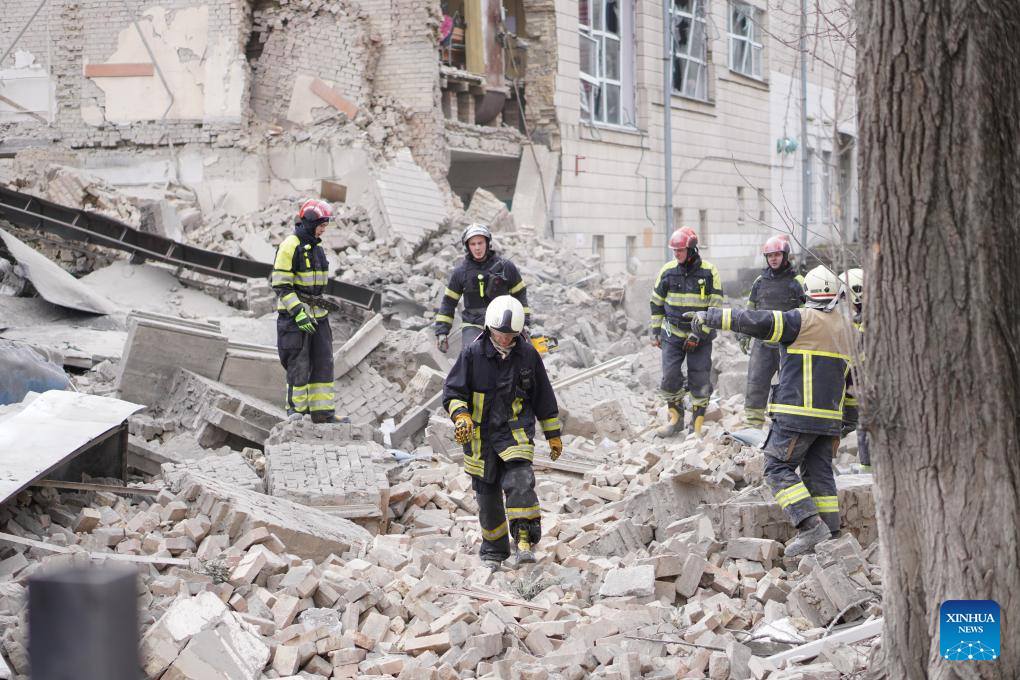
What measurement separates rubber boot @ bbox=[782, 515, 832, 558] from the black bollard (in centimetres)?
531

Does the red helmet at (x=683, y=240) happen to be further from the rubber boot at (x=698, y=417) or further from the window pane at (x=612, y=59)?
the window pane at (x=612, y=59)

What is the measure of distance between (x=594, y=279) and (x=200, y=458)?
8.73 meters

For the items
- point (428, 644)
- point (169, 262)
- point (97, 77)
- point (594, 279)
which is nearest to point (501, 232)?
point (594, 279)

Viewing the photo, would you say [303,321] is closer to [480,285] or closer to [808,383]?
[480,285]

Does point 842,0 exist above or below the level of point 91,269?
above

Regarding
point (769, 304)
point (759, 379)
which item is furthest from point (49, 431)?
point (769, 304)

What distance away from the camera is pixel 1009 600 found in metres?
3.71

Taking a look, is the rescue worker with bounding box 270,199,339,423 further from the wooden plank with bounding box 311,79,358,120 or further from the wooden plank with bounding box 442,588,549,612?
the wooden plank with bounding box 311,79,358,120

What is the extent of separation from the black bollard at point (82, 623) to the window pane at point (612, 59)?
21280 mm

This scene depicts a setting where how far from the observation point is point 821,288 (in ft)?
20.7

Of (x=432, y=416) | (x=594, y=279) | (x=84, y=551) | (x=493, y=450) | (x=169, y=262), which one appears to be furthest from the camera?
(x=594, y=279)

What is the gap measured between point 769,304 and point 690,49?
15.8 meters

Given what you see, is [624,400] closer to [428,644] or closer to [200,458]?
[200,458]

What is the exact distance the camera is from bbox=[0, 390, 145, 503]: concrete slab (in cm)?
587
